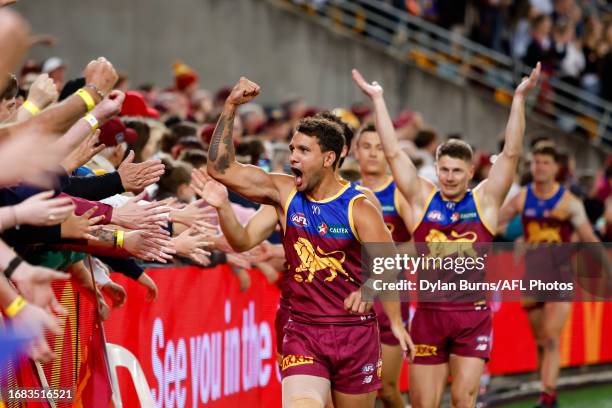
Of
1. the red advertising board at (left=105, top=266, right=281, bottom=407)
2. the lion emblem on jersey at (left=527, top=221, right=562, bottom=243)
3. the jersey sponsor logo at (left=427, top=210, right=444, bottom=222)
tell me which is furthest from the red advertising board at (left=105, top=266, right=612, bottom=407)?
the lion emblem on jersey at (left=527, top=221, right=562, bottom=243)

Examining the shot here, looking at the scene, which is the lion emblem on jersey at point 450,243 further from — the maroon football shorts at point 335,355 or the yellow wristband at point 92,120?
the yellow wristband at point 92,120

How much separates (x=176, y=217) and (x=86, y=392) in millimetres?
1331

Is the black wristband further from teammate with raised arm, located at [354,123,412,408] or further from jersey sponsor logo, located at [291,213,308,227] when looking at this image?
teammate with raised arm, located at [354,123,412,408]

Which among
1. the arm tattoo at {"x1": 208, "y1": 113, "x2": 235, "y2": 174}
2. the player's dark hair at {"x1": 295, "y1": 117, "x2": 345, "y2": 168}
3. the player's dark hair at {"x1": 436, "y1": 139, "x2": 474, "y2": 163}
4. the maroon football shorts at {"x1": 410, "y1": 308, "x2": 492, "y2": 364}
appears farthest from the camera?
the player's dark hair at {"x1": 436, "y1": 139, "x2": 474, "y2": 163}

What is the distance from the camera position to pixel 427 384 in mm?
10156

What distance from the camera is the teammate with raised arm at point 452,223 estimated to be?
10164 millimetres

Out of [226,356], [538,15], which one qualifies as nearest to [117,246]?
[226,356]

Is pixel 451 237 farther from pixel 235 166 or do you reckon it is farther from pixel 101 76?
pixel 101 76

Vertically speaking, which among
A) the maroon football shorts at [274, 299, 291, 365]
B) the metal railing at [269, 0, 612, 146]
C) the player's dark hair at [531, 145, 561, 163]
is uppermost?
the metal railing at [269, 0, 612, 146]

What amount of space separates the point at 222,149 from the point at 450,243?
283 cm

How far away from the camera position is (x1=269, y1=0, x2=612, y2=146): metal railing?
2161cm

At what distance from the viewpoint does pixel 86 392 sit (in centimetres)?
779

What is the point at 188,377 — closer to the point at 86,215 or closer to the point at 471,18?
the point at 86,215

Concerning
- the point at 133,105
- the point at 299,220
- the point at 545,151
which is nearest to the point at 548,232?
the point at 545,151
